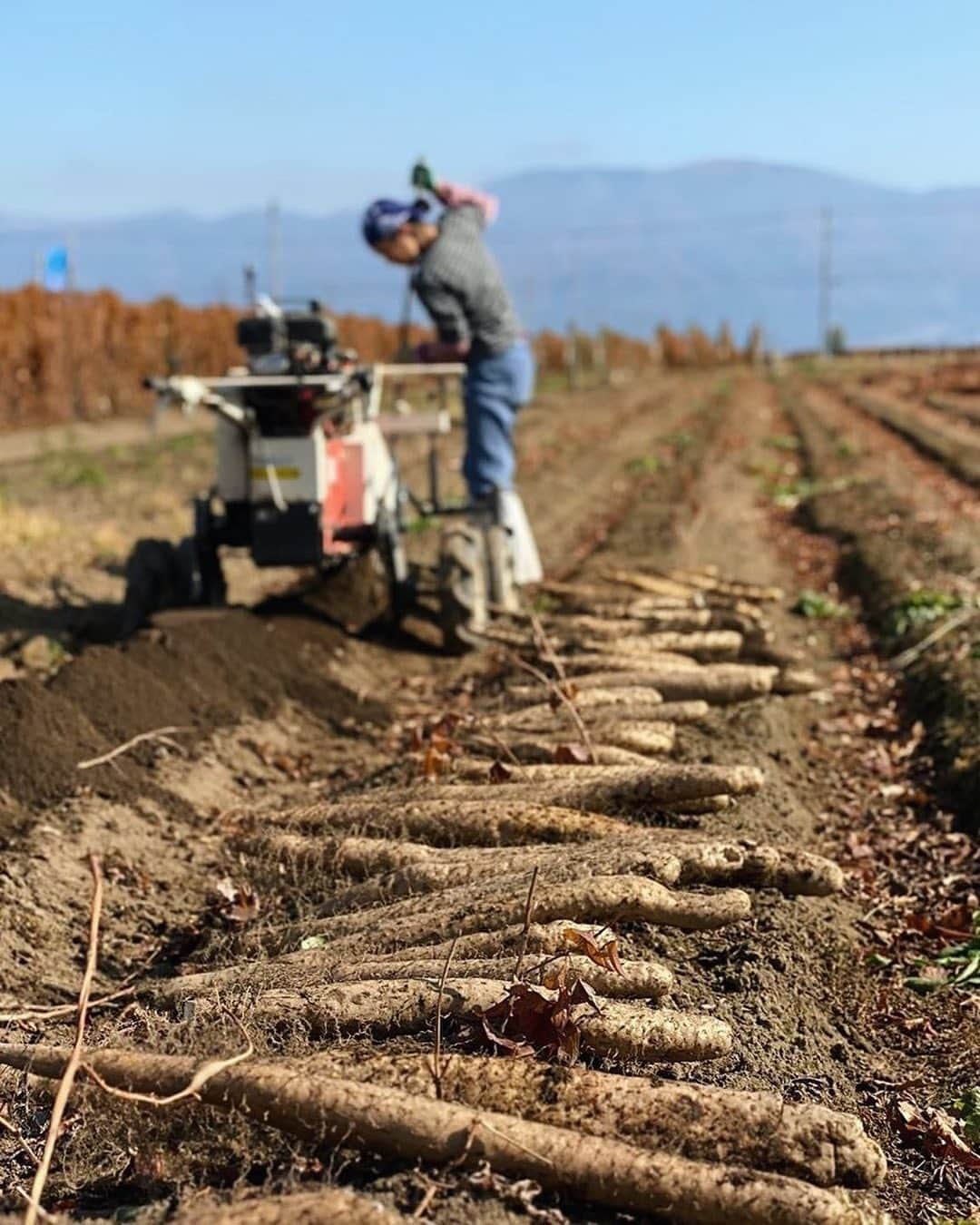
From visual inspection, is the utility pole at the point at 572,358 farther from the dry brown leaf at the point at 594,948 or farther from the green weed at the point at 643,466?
the dry brown leaf at the point at 594,948

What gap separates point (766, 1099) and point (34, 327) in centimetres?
2538

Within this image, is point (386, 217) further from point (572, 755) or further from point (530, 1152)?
point (530, 1152)

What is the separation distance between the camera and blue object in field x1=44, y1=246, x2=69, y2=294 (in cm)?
2364

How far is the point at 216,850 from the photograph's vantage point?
552cm

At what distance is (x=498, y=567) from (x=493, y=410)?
0.93m

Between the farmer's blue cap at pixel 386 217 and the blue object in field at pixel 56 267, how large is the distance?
1642cm

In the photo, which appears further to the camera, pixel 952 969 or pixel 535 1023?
pixel 952 969

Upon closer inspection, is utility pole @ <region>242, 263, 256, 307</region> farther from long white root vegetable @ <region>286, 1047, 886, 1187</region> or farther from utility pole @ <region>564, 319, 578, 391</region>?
utility pole @ <region>564, 319, 578, 391</region>

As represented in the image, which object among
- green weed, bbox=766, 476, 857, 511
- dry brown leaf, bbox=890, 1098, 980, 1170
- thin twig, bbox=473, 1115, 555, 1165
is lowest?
dry brown leaf, bbox=890, 1098, 980, 1170

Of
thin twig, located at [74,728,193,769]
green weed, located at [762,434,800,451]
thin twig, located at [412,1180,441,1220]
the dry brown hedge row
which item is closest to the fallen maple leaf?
thin twig, located at [412,1180,441,1220]

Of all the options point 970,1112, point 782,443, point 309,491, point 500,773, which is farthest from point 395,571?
point 782,443

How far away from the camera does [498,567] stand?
8.78 meters

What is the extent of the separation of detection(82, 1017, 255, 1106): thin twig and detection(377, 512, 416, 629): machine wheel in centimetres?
555

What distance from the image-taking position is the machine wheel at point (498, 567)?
8.77 meters
